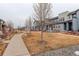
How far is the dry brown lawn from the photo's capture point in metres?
5.19

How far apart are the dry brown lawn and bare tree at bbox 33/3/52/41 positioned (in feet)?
0.99

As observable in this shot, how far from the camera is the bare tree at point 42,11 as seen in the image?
517 centimetres

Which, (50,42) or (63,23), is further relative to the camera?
(63,23)

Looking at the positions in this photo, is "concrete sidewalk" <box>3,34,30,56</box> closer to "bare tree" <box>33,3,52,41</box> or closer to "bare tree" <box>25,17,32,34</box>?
"bare tree" <box>25,17,32,34</box>

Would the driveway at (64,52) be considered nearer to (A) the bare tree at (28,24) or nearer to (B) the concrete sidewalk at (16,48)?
(B) the concrete sidewalk at (16,48)

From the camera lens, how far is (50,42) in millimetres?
5219

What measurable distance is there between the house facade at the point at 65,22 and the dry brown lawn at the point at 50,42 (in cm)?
15

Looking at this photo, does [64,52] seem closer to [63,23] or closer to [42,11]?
[63,23]

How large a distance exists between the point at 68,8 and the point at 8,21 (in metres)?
1.29

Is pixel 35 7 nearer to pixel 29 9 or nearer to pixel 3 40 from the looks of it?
pixel 29 9

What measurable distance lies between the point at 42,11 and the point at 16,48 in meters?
0.94

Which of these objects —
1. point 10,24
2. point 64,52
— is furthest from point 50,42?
point 10,24

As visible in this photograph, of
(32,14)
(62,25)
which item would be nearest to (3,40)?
(32,14)

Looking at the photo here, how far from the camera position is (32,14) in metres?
5.26
